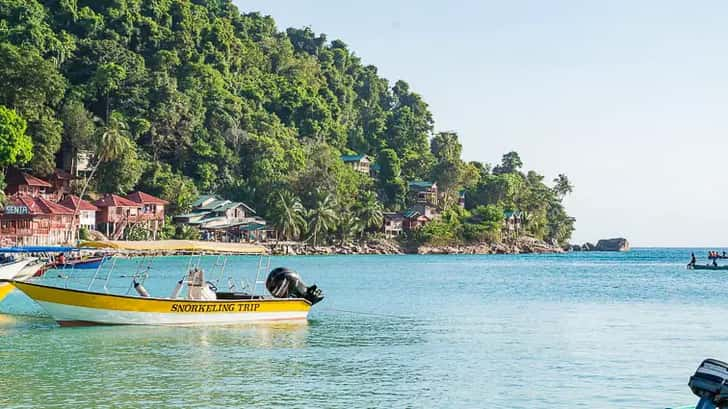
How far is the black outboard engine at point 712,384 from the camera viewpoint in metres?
11.2

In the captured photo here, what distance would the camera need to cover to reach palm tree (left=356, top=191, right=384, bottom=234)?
13750 centimetres

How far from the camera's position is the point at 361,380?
22.6 metres

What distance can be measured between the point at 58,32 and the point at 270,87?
124 ft

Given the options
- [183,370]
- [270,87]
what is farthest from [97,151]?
[183,370]

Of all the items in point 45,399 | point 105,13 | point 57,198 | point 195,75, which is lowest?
point 45,399

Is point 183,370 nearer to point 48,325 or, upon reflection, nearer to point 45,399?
point 45,399

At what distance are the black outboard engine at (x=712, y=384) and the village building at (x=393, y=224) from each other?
132074 millimetres

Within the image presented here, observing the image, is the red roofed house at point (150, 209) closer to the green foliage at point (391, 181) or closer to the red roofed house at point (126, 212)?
the red roofed house at point (126, 212)

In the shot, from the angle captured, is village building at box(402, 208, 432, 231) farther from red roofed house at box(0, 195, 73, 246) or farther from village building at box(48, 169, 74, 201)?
red roofed house at box(0, 195, 73, 246)

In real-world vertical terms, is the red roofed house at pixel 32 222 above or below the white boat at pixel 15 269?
above

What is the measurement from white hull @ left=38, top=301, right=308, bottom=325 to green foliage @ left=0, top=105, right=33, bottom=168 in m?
69.0

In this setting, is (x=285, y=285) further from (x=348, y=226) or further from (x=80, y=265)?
(x=348, y=226)

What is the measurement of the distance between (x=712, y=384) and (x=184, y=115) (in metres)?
121

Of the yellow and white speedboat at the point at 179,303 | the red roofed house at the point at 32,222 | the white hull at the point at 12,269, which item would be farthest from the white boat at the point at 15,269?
the red roofed house at the point at 32,222
